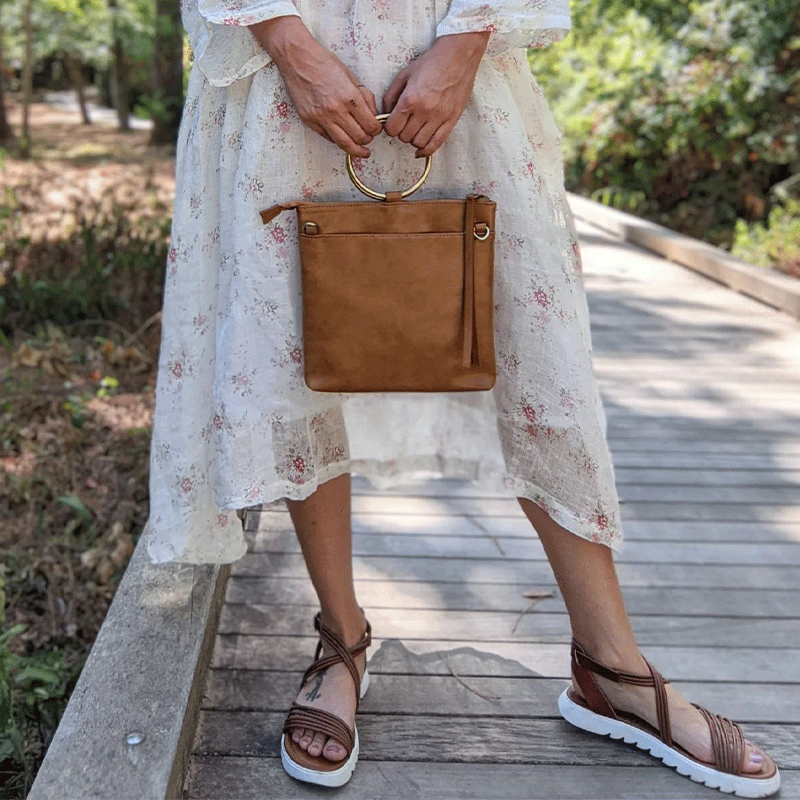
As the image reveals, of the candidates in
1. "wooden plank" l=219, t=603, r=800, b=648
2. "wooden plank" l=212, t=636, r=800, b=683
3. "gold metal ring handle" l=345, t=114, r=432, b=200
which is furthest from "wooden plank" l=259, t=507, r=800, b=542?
"gold metal ring handle" l=345, t=114, r=432, b=200

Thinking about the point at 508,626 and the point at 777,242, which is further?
the point at 777,242

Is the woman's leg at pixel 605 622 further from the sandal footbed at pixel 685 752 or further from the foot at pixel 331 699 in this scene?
the foot at pixel 331 699

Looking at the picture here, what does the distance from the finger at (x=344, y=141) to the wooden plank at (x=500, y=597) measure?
41.9 inches

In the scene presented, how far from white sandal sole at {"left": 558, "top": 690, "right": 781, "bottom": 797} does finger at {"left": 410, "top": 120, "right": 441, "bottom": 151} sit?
97 centimetres

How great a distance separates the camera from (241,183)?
1.43 m

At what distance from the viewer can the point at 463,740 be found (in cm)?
167

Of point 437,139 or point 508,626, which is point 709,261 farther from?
point 437,139

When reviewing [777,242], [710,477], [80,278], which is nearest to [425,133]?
[710,477]

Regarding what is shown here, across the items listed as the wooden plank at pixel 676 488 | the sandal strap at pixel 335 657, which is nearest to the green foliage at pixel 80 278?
the wooden plank at pixel 676 488

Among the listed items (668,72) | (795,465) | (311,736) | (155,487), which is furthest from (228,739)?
(668,72)

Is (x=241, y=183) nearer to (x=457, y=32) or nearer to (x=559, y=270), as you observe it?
(x=457, y=32)

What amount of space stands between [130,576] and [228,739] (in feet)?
1.47

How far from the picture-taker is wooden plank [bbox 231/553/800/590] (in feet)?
7.32

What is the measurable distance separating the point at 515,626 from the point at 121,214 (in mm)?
3315
